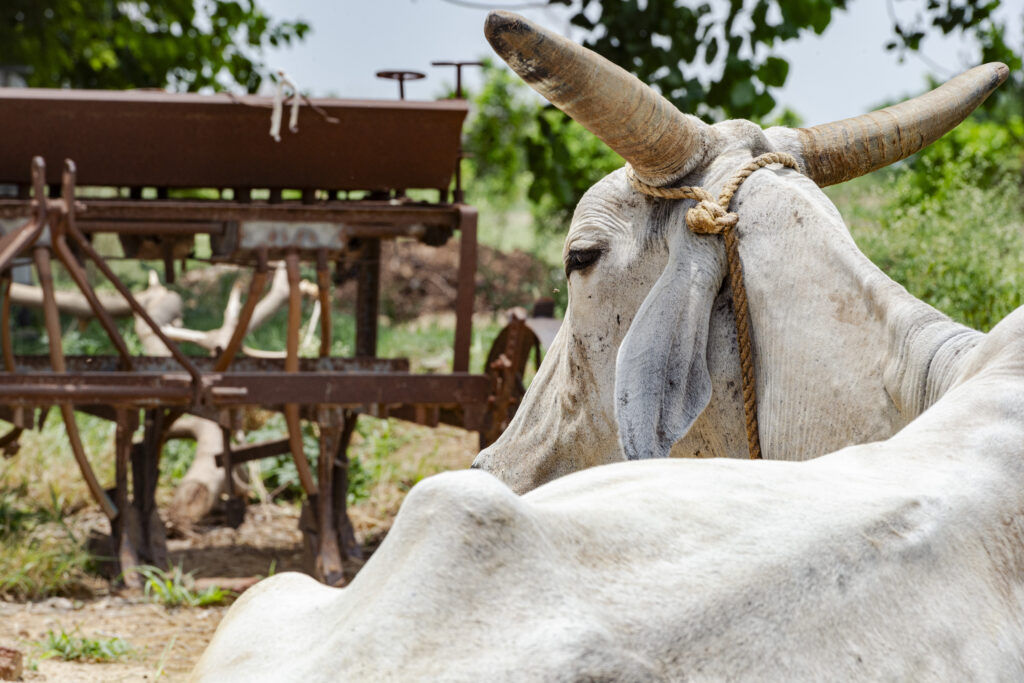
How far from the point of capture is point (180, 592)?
228 inches

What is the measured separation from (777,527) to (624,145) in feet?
4.15

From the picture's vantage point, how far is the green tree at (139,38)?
11523 millimetres

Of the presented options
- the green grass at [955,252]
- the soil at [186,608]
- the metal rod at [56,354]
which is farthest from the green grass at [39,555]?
the green grass at [955,252]

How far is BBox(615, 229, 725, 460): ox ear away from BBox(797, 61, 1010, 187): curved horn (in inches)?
17.5

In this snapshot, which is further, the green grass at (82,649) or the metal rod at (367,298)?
the metal rod at (367,298)

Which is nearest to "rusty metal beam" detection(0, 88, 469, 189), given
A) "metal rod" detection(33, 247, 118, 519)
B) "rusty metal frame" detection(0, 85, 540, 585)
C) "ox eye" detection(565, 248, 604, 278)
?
"rusty metal frame" detection(0, 85, 540, 585)

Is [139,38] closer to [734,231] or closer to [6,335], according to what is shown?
[6,335]

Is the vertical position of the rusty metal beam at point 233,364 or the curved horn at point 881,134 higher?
the curved horn at point 881,134

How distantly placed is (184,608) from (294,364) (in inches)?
51.5

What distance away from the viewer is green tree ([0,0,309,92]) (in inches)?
454

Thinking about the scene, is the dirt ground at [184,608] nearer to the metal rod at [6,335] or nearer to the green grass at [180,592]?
the green grass at [180,592]

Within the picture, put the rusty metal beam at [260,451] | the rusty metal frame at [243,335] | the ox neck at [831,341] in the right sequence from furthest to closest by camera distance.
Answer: the rusty metal beam at [260,451] → the rusty metal frame at [243,335] → the ox neck at [831,341]

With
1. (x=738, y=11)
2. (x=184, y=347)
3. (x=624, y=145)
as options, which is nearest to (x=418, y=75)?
(x=738, y=11)

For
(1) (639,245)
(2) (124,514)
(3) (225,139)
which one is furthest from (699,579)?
(3) (225,139)
